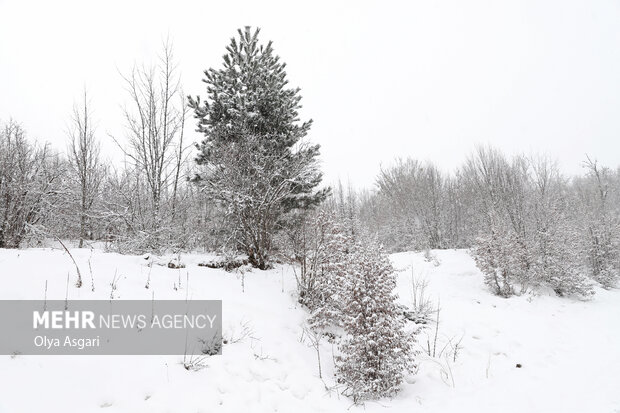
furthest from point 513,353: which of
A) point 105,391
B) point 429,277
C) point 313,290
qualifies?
point 105,391

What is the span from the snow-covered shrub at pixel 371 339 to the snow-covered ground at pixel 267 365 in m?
0.28

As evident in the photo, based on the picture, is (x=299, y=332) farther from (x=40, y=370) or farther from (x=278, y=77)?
(x=278, y=77)

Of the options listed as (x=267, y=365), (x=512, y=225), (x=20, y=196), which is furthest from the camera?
(x=512, y=225)

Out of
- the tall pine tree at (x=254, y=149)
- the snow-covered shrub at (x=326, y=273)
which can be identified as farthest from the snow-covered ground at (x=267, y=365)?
the tall pine tree at (x=254, y=149)

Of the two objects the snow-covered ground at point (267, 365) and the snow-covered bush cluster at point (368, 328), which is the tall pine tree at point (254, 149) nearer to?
the snow-covered ground at point (267, 365)

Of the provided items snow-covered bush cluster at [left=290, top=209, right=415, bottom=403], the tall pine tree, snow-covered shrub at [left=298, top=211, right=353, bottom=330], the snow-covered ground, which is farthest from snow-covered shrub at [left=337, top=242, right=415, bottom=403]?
the tall pine tree

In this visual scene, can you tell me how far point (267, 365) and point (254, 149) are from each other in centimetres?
777

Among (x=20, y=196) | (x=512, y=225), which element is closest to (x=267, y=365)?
(x=20, y=196)

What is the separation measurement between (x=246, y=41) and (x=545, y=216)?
15.4m

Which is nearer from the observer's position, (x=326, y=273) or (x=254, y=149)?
(x=326, y=273)

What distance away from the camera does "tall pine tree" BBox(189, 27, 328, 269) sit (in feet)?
30.7

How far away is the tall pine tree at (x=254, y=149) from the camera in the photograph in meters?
9.35

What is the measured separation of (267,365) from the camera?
486cm

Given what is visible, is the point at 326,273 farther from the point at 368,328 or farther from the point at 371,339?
the point at 371,339
